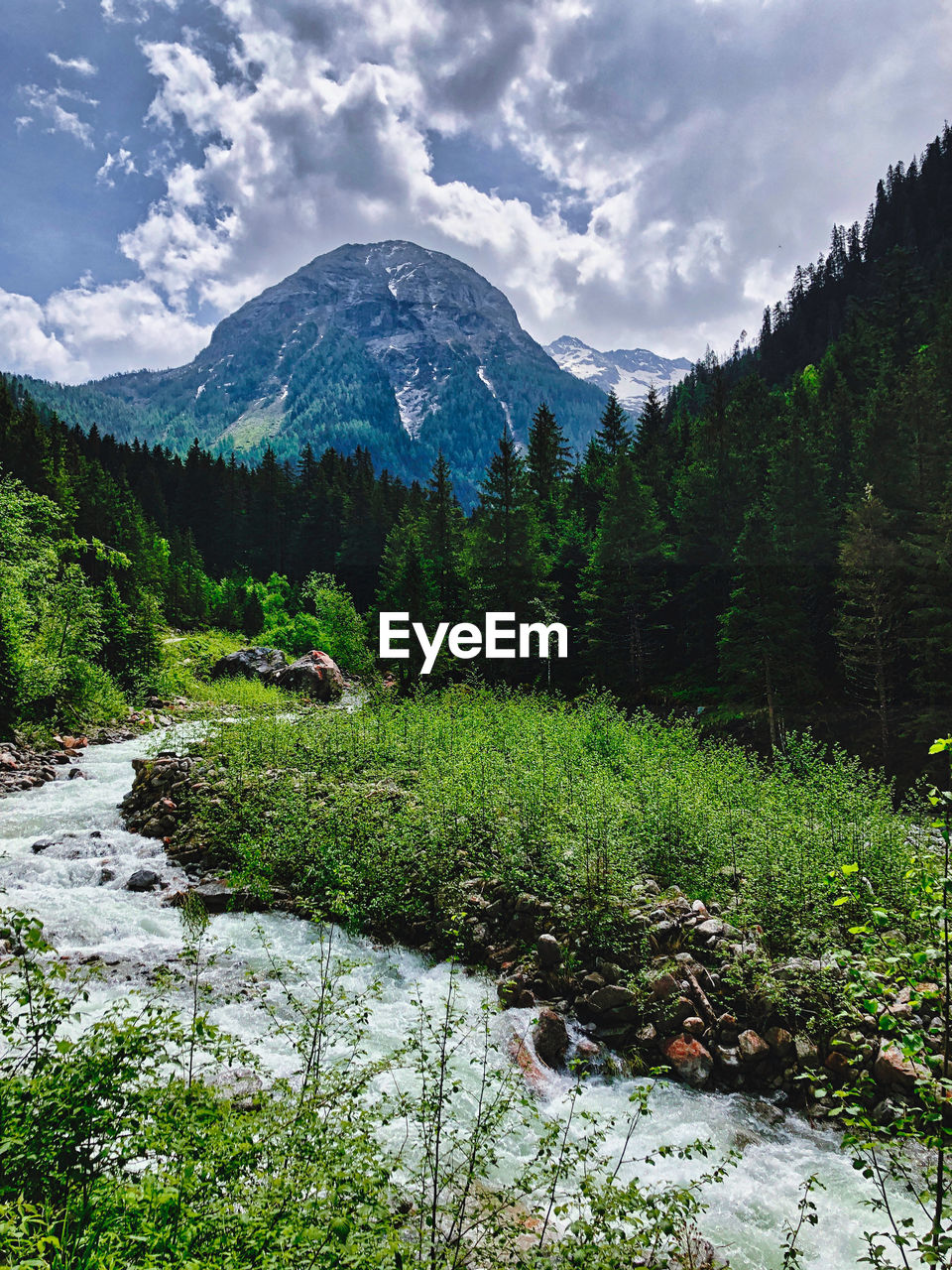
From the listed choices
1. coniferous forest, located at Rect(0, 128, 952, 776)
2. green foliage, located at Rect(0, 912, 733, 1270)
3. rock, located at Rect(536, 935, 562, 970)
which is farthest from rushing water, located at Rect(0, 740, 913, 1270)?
coniferous forest, located at Rect(0, 128, 952, 776)

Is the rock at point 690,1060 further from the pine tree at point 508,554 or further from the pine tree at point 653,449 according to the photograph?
the pine tree at point 653,449

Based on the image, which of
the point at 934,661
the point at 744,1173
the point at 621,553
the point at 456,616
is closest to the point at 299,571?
the point at 456,616

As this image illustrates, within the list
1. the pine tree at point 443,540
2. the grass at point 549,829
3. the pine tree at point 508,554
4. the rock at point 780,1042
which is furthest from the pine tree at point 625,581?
the rock at point 780,1042

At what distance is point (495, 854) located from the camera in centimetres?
1036

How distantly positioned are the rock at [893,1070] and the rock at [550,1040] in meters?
3.13

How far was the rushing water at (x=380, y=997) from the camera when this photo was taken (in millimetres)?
5082

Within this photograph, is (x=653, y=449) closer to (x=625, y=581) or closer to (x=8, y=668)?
(x=625, y=581)

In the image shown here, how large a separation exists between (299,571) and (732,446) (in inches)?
1813

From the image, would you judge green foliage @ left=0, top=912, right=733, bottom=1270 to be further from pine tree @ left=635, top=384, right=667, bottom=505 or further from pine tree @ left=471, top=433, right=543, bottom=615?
pine tree @ left=635, top=384, right=667, bottom=505

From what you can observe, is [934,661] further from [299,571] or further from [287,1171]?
[299,571]

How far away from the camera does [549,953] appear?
8.12 meters

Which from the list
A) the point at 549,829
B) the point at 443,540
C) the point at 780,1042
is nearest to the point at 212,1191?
the point at 780,1042

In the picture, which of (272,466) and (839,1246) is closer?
(839,1246)

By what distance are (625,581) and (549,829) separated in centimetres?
2419
